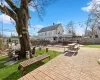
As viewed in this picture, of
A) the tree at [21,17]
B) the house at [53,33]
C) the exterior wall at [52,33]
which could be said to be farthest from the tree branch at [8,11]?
the exterior wall at [52,33]

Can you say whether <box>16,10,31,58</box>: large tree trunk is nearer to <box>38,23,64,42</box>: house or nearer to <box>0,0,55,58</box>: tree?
<box>0,0,55,58</box>: tree

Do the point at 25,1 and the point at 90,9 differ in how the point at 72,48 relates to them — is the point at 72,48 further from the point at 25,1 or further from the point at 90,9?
the point at 90,9

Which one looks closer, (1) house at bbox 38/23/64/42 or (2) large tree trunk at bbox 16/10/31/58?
(2) large tree trunk at bbox 16/10/31/58

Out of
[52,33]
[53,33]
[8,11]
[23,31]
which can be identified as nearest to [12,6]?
[8,11]

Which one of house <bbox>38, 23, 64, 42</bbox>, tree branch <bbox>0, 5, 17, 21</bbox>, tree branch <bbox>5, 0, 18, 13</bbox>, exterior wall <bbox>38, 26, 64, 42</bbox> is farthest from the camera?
exterior wall <bbox>38, 26, 64, 42</bbox>

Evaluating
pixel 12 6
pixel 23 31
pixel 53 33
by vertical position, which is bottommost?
pixel 23 31

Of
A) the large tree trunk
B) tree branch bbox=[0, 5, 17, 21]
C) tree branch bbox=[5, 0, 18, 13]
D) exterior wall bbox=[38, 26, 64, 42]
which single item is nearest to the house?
exterior wall bbox=[38, 26, 64, 42]

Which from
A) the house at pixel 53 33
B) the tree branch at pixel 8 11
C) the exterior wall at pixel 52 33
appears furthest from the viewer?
the exterior wall at pixel 52 33

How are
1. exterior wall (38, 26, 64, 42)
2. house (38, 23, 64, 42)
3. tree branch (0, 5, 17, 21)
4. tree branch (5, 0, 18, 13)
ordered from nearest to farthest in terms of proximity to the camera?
tree branch (0, 5, 17, 21) < tree branch (5, 0, 18, 13) < house (38, 23, 64, 42) < exterior wall (38, 26, 64, 42)

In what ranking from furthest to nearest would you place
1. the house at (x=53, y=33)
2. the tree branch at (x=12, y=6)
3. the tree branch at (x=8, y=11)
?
the house at (x=53, y=33) → the tree branch at (x=12, y=6) → the tree branch at (x=8, y=11)

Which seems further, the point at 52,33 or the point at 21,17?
the point at 52,33

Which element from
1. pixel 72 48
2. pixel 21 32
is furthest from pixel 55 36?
pixel 21 32

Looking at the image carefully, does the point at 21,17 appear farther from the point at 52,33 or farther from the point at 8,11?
the point at 52,33

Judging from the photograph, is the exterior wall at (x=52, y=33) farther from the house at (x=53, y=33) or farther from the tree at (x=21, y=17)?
the tree at (x=21, y=17)
